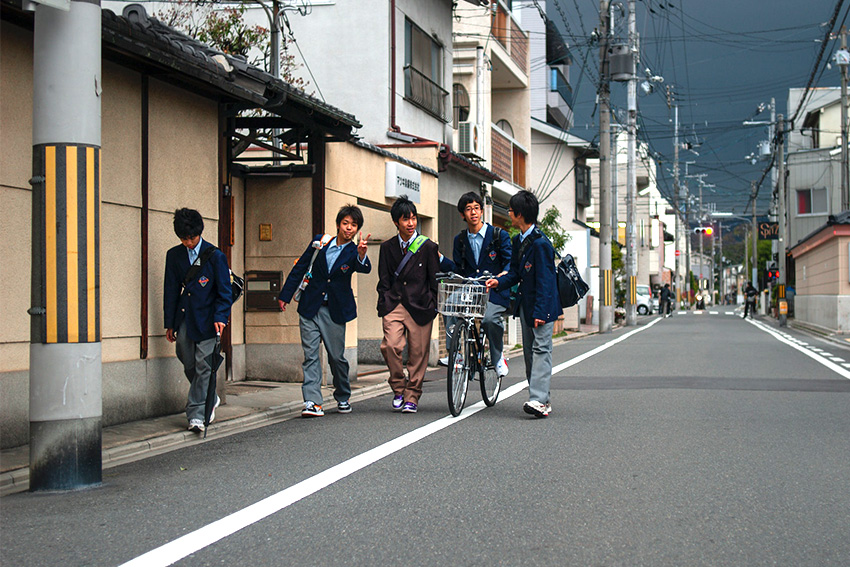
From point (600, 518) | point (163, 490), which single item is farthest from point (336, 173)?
point (600, 518)

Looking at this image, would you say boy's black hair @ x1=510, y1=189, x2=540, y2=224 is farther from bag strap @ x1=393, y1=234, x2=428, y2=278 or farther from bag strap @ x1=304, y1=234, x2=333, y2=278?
bag strap @ x1=304, y1=234, x2=333, y2=278

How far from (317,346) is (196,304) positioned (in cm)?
148

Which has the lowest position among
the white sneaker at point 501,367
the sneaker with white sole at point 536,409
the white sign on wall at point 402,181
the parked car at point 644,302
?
the parked car at point 644,302

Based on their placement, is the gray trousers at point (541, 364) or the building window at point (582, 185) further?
the building window at point (582, 185)

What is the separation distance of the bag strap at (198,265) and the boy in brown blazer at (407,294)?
171cm

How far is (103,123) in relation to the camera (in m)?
8.02

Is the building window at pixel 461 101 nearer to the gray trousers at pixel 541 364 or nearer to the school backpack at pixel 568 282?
the school backpack at pixel 568 282

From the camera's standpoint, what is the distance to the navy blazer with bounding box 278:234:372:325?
8992 millimetres

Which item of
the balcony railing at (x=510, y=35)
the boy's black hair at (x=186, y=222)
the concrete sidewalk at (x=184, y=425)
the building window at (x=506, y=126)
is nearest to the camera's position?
the concrete sidewalk at (x=184, y=425)

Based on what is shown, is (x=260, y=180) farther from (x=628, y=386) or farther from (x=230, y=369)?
(x=628, y=386)

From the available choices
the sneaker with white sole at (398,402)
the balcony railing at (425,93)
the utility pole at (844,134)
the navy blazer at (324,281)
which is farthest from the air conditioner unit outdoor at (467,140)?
the utility pole at (844,134)

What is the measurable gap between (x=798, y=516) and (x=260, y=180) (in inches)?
344

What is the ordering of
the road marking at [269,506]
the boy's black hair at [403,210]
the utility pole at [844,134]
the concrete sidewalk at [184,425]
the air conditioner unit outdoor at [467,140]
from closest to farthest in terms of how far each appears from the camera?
the road marking at [269,506] < the concrete sidewalk at [184,425] < the boy's black hair at [403,210] < the air conditioner unit outdoor at [467,140] < the utility pole at [844,134]

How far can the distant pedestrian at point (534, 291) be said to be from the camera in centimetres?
837
